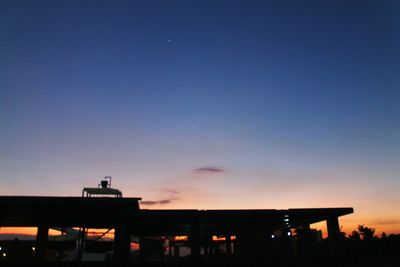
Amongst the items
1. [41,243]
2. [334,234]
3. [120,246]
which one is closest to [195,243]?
[120,246]

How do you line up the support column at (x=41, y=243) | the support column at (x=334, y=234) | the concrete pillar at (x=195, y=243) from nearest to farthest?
the concrete pillar at (x=195, y=243) → the support column at (x=334, y=234) → the support column at (x=41, y=243)

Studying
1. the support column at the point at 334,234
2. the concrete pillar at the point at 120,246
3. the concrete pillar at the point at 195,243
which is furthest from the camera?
the support column at the point at 334,234

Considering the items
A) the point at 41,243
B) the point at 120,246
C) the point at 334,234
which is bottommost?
the point at 120,246

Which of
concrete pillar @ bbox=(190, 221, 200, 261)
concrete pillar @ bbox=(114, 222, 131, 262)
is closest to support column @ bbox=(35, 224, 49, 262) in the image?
concrete pillar @ bbox=(114, 222, 131, 262)

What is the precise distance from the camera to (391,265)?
707 inches

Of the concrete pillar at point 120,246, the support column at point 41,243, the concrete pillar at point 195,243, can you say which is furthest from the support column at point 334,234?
the support column at point 41,243

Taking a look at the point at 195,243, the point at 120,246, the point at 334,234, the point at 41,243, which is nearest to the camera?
the point at 120,246

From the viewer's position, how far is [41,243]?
19.5 m

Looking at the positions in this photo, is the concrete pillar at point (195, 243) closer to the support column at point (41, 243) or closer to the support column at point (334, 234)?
the support column at point (334, 234)

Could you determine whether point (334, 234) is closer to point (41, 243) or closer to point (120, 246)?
point (120, 246)

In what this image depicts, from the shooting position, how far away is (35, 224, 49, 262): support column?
1906 cm

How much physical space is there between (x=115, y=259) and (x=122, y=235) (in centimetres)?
94

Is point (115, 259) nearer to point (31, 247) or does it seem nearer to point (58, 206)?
point (58, 206)

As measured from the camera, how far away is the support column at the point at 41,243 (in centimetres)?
1906
